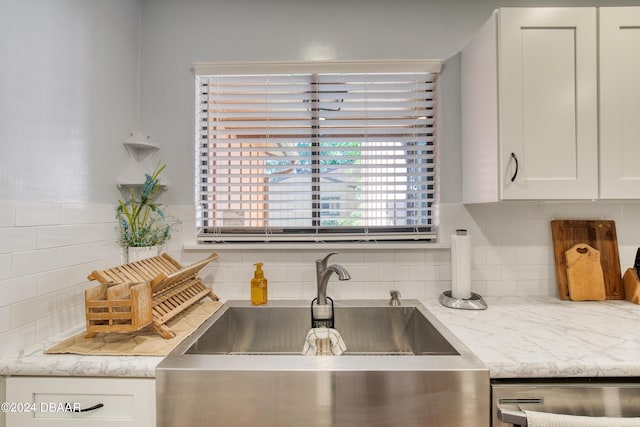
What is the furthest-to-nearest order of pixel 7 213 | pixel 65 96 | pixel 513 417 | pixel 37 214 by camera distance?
pixel 65 96
pixel 37 214
pixel 7 213
pixel 513 417

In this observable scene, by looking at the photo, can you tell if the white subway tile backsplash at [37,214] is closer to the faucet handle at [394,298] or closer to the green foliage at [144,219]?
the green foliage at [144,219]

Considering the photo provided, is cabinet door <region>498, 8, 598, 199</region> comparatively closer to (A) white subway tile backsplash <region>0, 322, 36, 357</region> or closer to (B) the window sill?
(B) the window sill

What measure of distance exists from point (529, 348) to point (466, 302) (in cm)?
43

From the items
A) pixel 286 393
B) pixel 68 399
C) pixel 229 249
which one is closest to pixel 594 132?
pixel 286 393

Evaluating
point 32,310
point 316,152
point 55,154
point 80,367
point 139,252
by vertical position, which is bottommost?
point 80,367

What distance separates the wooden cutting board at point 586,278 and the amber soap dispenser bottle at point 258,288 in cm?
146

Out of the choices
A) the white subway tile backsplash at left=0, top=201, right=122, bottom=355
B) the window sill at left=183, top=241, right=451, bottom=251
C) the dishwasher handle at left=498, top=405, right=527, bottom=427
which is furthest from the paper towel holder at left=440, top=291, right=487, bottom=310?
the white subway tile backsplash at left=0, top=201, right=122, bottom=355

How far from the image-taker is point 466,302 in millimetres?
1450

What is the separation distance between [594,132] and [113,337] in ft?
6.39

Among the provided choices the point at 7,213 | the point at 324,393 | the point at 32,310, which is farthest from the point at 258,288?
the point at 7,213

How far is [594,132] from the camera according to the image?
1285 millimetres

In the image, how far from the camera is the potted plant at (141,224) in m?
1.50

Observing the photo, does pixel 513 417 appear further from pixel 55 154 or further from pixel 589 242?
pixel 55 154

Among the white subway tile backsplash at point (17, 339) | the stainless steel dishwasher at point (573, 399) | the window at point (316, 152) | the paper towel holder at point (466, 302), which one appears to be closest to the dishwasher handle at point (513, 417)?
the stainless steel dishwasher at point (573, 399)
